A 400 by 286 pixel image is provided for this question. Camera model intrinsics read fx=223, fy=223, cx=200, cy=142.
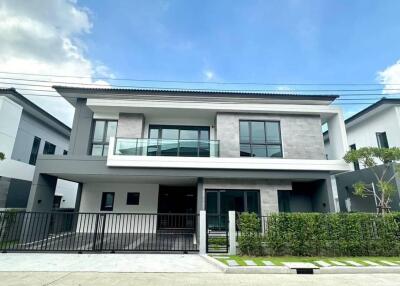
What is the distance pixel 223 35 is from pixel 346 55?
315 inches

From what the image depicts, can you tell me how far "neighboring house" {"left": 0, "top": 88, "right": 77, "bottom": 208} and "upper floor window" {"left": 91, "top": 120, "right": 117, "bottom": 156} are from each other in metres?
4.72

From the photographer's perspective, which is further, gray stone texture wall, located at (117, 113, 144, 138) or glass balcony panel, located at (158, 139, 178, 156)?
gray stone texture wall, located at (117, 113, 144, 138)

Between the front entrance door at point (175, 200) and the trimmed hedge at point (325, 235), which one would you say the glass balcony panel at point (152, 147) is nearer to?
the front entrance door at point (175, 200)

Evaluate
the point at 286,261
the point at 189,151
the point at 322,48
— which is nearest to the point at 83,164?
the point at 189,151

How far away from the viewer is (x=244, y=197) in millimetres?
11789

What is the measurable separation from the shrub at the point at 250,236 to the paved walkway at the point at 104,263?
1.51 meters

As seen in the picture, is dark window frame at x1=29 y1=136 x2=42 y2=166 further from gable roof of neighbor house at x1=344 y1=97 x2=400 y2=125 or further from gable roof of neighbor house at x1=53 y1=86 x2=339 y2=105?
gable roof of neighbor house at x1=344 y1=97 x2=400 y2=125

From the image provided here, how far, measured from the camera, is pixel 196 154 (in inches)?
464

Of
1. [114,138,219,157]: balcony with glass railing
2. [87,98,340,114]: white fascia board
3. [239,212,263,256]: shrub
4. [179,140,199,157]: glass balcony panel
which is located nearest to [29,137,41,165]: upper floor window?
[87,98,340,114]: white fascia board

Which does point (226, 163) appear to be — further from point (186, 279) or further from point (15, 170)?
point (15, 170)

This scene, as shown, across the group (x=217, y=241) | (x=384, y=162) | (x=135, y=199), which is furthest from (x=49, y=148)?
(x=384, y=162)

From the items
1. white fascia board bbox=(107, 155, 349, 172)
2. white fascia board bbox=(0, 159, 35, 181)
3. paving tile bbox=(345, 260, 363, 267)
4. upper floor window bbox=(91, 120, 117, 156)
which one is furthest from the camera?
upper floor window bbox=(91, 120, 117, 156)

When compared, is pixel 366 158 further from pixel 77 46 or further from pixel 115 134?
pixel 77 46

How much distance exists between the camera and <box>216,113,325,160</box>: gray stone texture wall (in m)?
12.5
